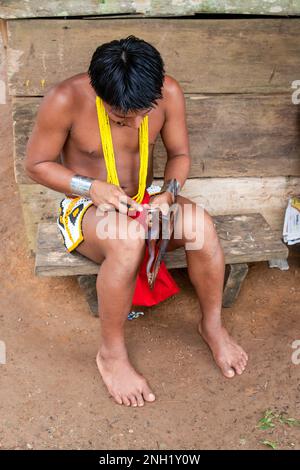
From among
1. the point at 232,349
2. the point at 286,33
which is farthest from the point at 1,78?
the point at 232,349

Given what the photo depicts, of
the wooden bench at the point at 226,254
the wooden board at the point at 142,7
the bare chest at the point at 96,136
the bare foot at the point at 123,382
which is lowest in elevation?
the bare foot at the point at 123,382

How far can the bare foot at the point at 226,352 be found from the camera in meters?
2.77

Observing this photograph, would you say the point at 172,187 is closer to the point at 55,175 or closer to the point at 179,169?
the point at 179,169

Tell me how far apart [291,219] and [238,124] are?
0.74 metres

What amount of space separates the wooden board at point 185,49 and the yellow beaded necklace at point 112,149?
46 cm

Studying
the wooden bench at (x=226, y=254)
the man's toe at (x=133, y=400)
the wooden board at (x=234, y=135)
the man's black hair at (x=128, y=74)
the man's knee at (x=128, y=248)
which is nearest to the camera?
the man's black hair at (x=128, y=74)

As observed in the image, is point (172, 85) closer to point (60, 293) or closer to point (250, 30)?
point (250, 30)

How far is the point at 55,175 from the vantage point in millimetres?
2629

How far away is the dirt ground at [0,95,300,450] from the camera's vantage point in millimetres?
2465

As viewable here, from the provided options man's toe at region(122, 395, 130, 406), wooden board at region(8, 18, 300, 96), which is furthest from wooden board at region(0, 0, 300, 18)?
man's toe at region(122, 395, 130, 406)

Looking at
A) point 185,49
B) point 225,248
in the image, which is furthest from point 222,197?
point 185,49

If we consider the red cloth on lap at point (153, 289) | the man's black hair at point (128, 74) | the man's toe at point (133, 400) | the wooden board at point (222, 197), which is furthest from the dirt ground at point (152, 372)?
the man's black hair at point (128, 74)

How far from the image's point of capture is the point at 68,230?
278 centimetres

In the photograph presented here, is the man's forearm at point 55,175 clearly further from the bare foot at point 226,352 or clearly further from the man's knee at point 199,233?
the bare foot at point 226,352
